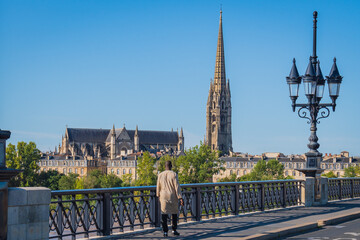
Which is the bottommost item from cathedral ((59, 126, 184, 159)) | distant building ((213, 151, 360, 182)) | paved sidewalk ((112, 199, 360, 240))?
paved sidewalk ((112, 199, 360, 240))

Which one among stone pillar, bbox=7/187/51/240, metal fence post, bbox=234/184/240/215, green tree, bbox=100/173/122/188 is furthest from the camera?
green tree, bbox=100/173/122/188

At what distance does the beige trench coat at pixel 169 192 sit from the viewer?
498 inches

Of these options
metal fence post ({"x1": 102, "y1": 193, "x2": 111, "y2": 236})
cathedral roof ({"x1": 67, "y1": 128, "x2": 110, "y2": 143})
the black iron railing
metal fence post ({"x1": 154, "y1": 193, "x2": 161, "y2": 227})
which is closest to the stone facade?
cathedral roof ({"x1": 67, "y1": 128, "x2": 110, "y2": 143})

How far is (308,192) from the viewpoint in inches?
841

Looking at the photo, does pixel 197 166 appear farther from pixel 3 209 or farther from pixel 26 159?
pixel 3 209

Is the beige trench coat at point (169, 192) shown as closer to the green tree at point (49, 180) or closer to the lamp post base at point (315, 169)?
the lamp post base at point (315, 169)

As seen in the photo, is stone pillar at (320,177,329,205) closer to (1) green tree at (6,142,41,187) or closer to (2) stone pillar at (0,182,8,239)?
(2) stone pillar at (0,182,8,239)

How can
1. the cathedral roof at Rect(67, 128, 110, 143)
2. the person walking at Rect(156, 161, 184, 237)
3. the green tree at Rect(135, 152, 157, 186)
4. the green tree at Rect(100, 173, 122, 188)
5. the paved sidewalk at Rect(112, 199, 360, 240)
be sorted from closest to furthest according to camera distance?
the person walking at Rect(156, 161, 184, 237) → the paved sidewalk at Rect(112, 199, 360, 240) → the green tree at Rect(135, 152, 157, 186) → the green tree at Rect(100, 173, 122, 188) → the cathedral roof at Rect(67, 128, 110, 143)

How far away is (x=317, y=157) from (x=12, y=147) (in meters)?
101

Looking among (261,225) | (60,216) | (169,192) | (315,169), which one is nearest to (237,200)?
(261,225)

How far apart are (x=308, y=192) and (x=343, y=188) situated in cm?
488

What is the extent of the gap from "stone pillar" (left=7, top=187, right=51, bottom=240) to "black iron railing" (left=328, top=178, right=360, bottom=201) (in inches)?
625

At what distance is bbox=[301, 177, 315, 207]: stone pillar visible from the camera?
21256 mm

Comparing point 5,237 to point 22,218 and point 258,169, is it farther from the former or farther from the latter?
point 258,169
